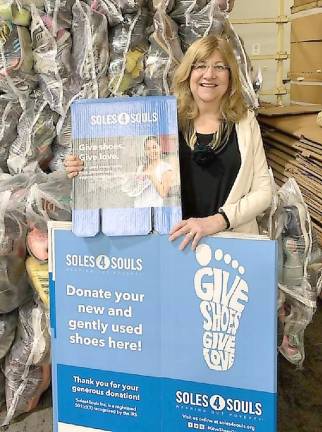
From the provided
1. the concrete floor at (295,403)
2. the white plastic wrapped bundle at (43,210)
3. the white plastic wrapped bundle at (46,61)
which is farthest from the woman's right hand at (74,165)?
the concrete floor at (295,403)

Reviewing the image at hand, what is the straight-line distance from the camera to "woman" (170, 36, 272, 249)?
1352 millimetres

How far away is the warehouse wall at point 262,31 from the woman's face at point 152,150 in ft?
8.95

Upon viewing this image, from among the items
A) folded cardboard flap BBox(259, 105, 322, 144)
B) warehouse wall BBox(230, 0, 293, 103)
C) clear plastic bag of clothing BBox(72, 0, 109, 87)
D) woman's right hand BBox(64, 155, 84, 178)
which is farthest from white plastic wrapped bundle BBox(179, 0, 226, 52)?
warehouse wall BBox(230, 0, 293, 103)

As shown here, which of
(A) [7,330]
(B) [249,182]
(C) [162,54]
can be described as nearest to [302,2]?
(C) [162,54]

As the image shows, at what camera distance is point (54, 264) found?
1.30 metres

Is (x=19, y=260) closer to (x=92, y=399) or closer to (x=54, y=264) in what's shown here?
(x=54, y=264)

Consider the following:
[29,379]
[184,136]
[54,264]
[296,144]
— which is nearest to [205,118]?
[184,136]

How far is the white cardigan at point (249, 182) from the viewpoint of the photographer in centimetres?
135

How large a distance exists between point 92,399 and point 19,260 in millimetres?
538

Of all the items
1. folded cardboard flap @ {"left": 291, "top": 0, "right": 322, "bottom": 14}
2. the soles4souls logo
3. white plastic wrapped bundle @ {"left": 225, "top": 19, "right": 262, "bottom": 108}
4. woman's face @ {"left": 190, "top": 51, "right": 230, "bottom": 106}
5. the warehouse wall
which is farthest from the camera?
the warehouse wall

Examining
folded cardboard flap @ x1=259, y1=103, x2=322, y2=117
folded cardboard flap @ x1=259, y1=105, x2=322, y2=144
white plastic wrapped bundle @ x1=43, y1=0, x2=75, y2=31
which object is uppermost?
white plastic wrapped bundle @ x1=43, y1=0, x2=75, y2=31

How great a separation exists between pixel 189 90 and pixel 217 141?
0.50 feet

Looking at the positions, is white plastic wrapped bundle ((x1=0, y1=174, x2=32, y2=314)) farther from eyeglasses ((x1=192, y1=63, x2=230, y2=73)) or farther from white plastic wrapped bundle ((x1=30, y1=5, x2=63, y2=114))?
eyeglasses ((x1=192, y1=63, x2=230, y2=73))

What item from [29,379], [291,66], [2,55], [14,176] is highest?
[291,66]
